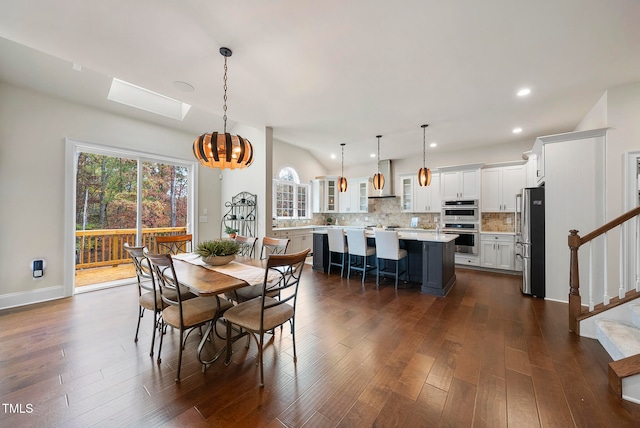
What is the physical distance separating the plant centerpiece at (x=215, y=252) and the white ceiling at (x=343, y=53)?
1982mm

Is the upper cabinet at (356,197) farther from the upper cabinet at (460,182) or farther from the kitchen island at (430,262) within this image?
the kitchen island at (430,262)

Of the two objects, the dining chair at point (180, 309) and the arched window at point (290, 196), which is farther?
the arched window at point (290, 196)

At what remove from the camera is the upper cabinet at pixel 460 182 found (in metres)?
5.36

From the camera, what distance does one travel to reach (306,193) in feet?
24.2

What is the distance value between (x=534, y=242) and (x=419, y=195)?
2854 mm

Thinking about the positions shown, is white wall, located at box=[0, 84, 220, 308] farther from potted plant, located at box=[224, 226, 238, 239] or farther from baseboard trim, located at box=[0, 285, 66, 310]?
potted plant, located at box=[224, 226, 238, 239]

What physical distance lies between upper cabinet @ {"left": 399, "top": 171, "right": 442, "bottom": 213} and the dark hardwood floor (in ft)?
11.1

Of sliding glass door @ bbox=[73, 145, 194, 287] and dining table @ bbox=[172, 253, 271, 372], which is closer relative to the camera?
dining table @ bbox=[172, 253, 271, 372]

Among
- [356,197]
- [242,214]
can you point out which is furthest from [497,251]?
[242,214]

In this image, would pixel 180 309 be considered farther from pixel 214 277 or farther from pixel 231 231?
pixel 231 231

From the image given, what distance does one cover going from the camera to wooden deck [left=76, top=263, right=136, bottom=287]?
4212 mm

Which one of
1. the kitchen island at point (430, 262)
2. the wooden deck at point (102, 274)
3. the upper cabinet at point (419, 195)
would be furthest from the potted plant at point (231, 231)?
the upper cabinet at point (419, 195)

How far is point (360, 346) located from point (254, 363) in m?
1.00

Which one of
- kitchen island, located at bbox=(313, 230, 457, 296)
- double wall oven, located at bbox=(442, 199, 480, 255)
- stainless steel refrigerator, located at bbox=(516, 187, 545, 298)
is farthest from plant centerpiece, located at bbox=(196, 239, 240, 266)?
double wall oven, located at bbox=(442, 199, 480, 255)
